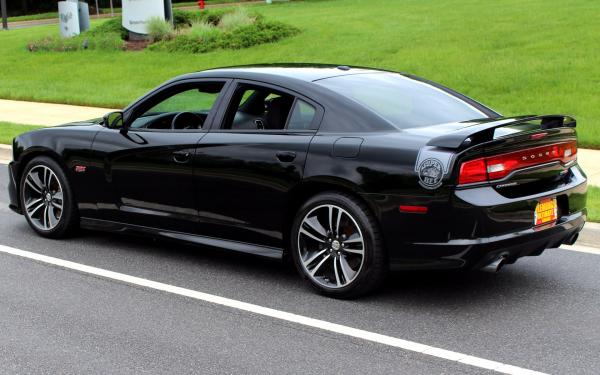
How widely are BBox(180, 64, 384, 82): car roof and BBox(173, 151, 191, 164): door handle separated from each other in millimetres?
622

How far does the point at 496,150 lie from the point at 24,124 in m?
11.8

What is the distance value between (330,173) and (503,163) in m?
1.09

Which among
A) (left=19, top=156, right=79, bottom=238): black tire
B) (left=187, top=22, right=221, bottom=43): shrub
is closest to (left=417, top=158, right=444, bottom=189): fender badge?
(left=19, top=156, right=79, bottom=238): black tire

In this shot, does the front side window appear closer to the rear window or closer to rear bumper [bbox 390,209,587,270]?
the rear window

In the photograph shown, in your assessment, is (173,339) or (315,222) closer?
(173,339)

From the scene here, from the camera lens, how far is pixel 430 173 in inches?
215

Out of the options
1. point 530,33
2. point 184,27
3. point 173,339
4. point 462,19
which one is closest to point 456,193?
point 173,339

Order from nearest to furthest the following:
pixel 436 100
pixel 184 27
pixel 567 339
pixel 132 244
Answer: pixel 567 339
pixel 436 100
pixel 132 244
pixel 184 27

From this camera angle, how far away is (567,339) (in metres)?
5.23

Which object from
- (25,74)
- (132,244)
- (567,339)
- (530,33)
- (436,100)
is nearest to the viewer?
(567,339)

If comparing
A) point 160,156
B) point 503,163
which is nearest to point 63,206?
point 160,156

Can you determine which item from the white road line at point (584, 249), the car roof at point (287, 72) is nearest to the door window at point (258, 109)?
the car roof at point (287, 72)

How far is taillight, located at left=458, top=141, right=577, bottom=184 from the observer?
543 cm

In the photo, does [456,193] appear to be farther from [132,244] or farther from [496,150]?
[132,244]
